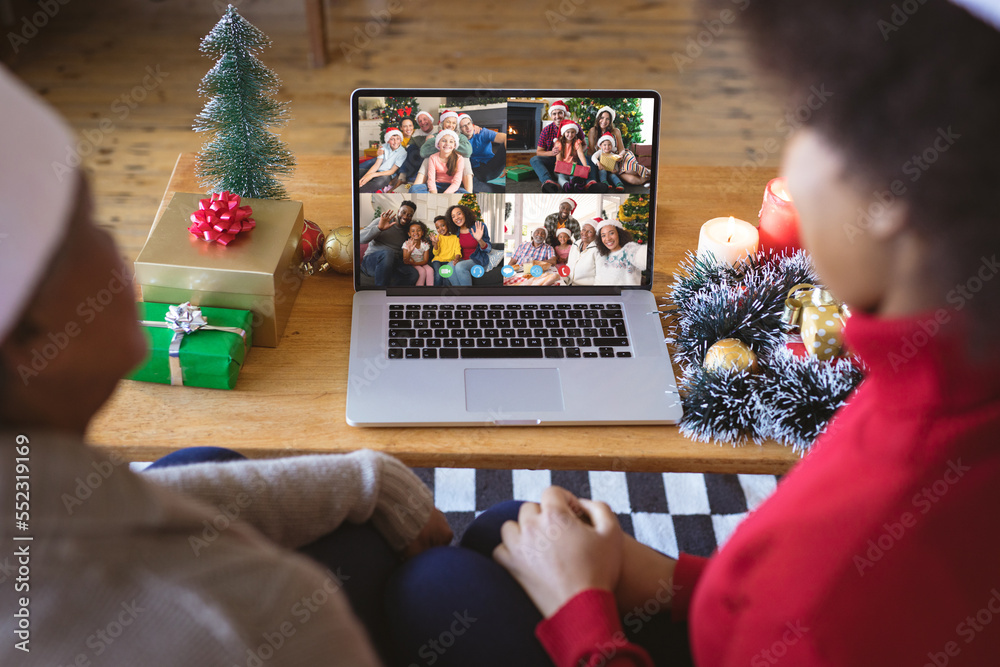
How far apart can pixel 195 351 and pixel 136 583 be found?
0.52m

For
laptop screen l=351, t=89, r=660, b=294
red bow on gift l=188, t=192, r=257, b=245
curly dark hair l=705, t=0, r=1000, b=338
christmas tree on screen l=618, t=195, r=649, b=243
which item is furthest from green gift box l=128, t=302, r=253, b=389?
curly dark hair l=705, t=0, r=1000, b=338

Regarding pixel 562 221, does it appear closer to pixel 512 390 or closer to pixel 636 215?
pixel 636 215

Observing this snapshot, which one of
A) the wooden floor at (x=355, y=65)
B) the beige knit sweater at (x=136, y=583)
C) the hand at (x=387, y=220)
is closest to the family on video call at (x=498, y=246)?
the hand at (x=387, y=220)

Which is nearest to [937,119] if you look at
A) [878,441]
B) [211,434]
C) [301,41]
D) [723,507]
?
[878,441]

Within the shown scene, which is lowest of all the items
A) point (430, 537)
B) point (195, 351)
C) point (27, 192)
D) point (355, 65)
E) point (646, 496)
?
point (646, 496)

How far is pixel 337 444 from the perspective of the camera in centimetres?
100

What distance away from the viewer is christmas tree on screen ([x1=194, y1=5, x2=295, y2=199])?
1.22 m

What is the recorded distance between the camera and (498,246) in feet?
3.92

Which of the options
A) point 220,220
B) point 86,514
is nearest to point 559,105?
point 220,220

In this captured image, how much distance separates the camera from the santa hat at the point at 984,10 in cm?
50

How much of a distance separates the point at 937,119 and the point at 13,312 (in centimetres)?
53

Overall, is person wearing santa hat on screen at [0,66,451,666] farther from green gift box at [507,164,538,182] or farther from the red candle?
the red candle

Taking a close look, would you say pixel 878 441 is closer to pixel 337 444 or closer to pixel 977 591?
pixel 977 591

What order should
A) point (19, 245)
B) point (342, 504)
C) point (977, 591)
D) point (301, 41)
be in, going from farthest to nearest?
point (301, 41)
point (342, 504)
point (977, 591)
point (19, 245)
